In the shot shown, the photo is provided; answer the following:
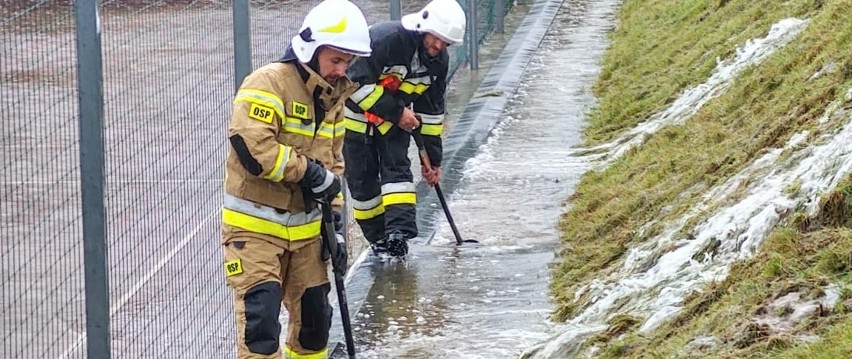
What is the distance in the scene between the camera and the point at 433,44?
7629 mm

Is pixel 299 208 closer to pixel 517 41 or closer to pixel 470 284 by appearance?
pixel 470 284

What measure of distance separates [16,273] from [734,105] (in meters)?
5.63

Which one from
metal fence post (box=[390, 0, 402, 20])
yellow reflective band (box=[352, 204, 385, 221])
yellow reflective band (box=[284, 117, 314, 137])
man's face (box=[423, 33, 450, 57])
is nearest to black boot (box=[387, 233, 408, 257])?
yellow reflective band (box=[352, 204, 385, 221])

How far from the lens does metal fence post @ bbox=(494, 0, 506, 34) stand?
57.7 feet

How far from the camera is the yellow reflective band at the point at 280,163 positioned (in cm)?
Answer: 512

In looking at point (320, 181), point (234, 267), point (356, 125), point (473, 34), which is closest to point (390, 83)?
point (356, 125)

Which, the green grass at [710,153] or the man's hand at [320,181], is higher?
the man's hand at [320,181]

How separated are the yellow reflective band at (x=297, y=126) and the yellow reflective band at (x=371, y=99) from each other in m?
2.12

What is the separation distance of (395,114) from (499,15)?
34.2 feet

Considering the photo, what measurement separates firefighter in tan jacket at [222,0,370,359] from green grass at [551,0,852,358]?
4.14 feet

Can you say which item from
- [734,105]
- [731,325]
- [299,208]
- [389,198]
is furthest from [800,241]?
[734,105]

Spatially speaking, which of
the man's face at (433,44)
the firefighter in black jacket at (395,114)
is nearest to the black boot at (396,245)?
the firefighter in black jacket at (395,114)

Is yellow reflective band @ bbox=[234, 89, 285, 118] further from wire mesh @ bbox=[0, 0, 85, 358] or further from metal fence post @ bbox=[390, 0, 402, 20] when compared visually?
metal fence post @ bbox=[390, 0, 402, 20]

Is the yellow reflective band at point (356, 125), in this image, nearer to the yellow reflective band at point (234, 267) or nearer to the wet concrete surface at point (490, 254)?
the wet concrete surface at point (490, 254)
